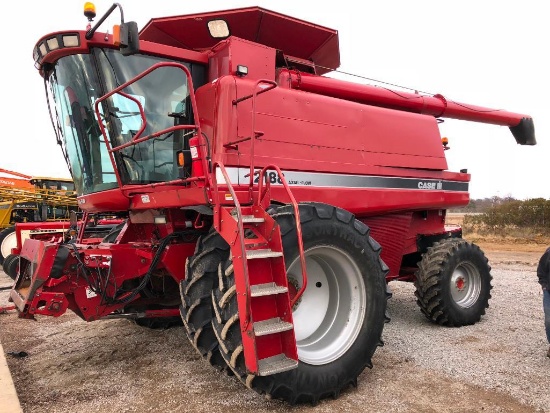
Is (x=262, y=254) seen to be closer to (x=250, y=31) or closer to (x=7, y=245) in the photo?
(x=250, y=31)

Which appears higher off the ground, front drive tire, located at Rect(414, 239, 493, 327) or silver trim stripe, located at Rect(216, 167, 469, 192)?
silver trim stripe, located at Rect(216, 167, 469, 192)

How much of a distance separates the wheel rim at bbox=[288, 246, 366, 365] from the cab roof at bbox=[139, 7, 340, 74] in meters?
2.44

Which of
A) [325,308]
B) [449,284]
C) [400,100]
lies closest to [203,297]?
[325,308]

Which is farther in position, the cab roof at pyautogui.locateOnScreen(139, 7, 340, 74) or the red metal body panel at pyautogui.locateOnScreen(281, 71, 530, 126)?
the red metal body panel at pyautogui.locateOnScreen(281, 71, 530, 126)

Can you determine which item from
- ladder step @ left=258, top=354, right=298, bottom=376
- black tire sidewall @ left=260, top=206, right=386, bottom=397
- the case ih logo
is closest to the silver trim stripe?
the case ih logo

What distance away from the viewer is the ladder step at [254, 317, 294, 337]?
2693 mm

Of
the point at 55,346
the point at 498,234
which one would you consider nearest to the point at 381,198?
the point at 55,346

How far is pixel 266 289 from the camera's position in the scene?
2844mm

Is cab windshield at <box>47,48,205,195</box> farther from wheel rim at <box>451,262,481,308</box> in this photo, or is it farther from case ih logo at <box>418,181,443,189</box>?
wheel rim at <box>451,262,481,308</box>

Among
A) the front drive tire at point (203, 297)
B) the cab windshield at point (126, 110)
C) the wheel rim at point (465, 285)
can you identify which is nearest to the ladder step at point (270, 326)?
the front drive tire at point (203, 297)

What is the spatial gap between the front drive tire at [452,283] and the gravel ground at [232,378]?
0.56 feet

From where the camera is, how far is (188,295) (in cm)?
327

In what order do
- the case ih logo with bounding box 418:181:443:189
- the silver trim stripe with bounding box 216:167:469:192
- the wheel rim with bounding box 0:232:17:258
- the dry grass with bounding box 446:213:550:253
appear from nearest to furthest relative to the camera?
the silver trim stripe with bounding box 216:167:469:192
the case ih logo with bounding box 418:181:443:189
the wheel rim with bounding box 0:232:17:258
the dry grass with bounding box 446:213:550:253

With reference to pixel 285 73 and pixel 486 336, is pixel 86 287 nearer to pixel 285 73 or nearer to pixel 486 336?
pixel 285 73
